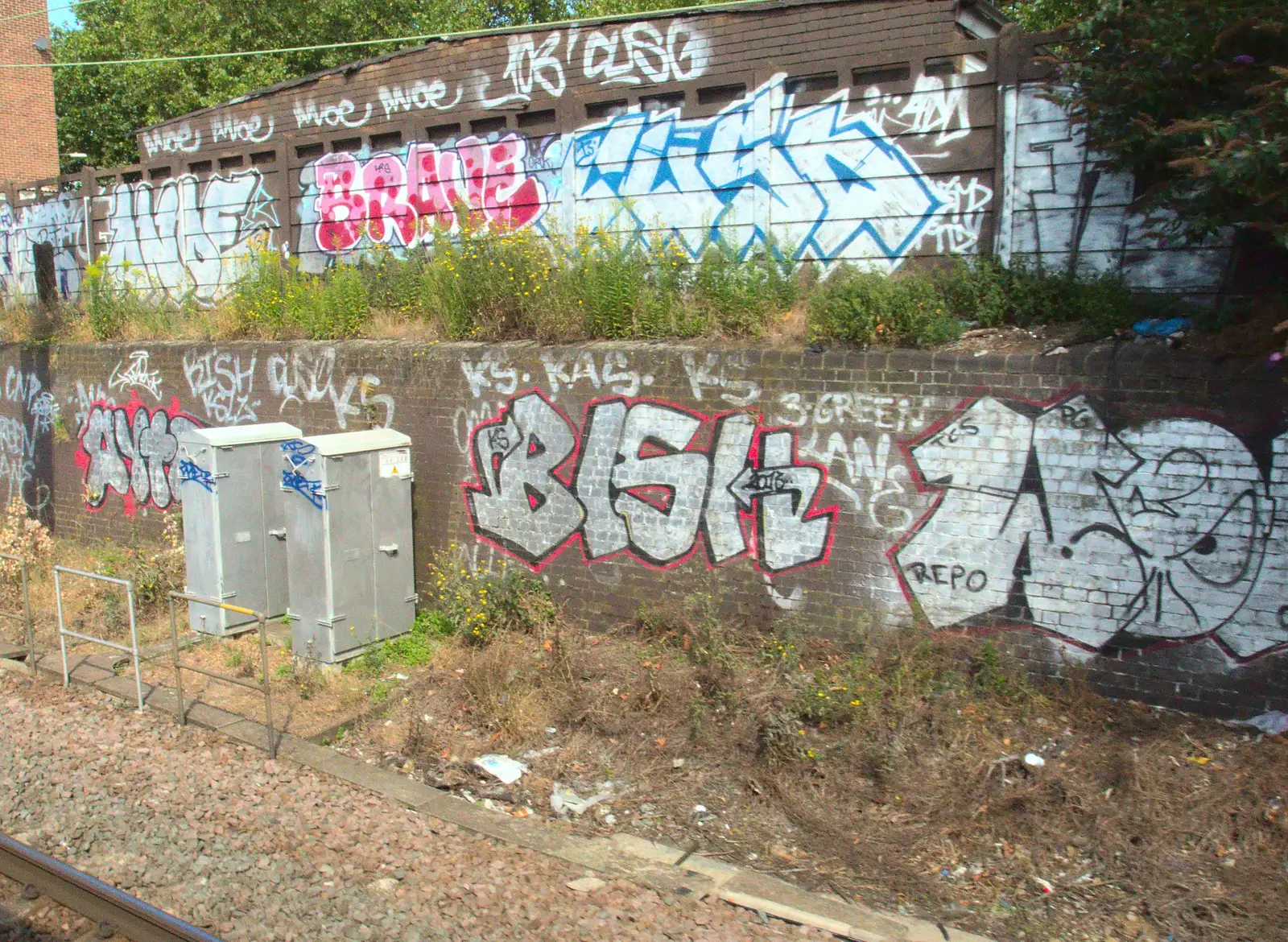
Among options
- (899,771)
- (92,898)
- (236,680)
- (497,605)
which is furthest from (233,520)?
(899,771)

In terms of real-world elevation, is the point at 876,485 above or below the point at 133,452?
above

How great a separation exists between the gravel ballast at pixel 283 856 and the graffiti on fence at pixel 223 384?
14.3 ft

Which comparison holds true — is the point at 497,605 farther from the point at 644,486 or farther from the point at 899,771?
the point at 899,771

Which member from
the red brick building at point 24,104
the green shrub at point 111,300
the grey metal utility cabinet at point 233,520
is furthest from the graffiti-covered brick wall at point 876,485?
the red brick building at point 24,104

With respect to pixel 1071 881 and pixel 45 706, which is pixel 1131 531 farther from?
pixel 45 706

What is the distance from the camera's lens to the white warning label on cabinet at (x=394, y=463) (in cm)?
850

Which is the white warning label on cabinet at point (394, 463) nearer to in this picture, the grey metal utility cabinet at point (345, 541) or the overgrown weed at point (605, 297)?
the grey metal utility cabinet at point (345, 541)

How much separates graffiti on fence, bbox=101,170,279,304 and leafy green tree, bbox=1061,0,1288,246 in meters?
8.93

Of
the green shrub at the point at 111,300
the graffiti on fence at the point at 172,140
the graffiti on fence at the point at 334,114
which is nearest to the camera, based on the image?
the green shrub at the point at 111,300

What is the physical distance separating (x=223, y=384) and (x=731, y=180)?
5.99m

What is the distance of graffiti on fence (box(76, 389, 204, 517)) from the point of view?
11.3 meters

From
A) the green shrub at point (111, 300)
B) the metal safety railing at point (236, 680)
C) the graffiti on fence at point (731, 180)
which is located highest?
→ the graffiti on fence at point (731, 180)

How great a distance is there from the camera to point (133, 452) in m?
11.7

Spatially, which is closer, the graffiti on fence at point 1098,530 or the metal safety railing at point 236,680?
the graffiti on fence at point 1098,530
